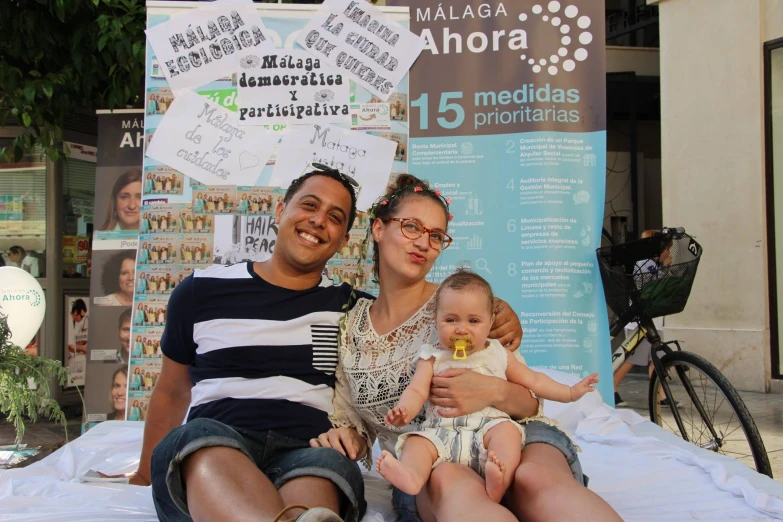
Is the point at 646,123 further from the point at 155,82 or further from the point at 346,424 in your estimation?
the point at 346,424

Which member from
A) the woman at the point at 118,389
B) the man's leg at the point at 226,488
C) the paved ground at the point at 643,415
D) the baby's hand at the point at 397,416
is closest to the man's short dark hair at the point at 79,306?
the paved ground at the point at 643,415

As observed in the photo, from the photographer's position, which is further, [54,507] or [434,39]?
[434,39]

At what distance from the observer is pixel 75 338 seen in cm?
562

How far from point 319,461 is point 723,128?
17.8 ft

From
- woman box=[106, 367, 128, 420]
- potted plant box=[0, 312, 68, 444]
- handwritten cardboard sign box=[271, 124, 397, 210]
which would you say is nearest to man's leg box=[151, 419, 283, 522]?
handwritten cardboard sign box=[271, 124, 397, 210]

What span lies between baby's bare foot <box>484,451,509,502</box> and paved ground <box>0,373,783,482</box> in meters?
2.77

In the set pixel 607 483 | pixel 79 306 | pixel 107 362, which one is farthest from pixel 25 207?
pixel 607 483

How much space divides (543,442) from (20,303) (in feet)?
12.0

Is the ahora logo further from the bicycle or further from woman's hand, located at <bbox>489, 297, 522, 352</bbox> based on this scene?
woman's hand, located at <bbox>489, 297, 522, 352</bbox>

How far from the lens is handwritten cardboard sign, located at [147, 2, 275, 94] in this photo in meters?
3.25

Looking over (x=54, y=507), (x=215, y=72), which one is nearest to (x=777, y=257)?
(x=215, y=72)

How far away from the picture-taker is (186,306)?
203 cm

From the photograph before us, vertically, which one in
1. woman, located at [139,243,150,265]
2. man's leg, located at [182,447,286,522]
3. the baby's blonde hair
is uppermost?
woman, located at [139,243,150,265]

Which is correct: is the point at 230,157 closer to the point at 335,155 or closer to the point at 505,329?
the point at 335,155
